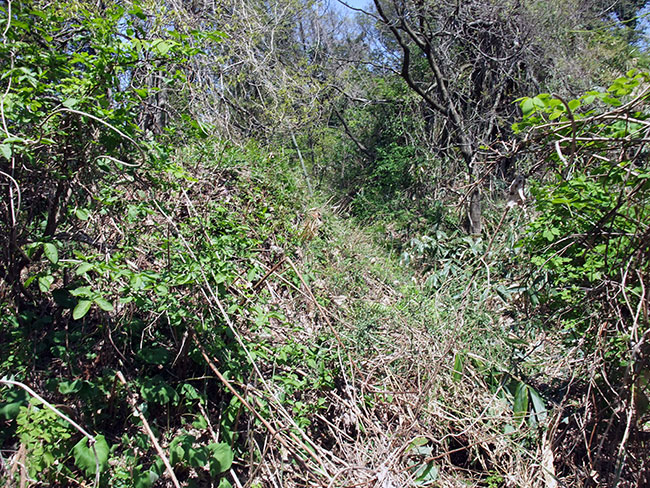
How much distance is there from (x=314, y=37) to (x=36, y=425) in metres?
11.1

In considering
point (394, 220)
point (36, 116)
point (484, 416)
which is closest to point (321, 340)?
point (484, 416)

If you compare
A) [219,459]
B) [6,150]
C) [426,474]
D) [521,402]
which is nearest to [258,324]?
[219,459]

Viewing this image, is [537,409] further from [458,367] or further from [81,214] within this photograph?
[81,214]

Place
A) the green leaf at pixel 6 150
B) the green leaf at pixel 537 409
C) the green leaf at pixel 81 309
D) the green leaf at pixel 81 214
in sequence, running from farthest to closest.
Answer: the green leaf at pixel 537 409 < the green leaf at pixel 81 214 < the green leaf at pixel 81 309 < the green leaf at pixel 6 150

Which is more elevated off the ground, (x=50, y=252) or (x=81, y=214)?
(x=81, y=214)

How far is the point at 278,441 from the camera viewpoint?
257cm

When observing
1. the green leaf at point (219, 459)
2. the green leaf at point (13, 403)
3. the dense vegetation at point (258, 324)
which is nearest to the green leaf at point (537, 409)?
the dense vegetation at point (258, 324)

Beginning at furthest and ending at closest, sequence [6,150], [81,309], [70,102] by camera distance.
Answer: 1. [70,102]
2. [81,309]
3. [6,150]

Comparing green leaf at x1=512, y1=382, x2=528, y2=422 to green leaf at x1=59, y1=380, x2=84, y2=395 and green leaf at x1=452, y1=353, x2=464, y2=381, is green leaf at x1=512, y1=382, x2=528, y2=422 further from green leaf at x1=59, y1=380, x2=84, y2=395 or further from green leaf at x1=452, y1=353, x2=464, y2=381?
green leaf at x1=59, y1=380, x2=84, y2=395

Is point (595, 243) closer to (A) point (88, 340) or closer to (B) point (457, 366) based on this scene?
(B) point (457, 366)

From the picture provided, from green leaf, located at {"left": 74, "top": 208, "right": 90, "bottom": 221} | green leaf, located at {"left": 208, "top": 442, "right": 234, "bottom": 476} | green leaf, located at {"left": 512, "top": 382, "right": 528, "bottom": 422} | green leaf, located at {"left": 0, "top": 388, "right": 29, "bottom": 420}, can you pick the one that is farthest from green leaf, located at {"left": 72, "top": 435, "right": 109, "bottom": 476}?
green leaf, located at {"left": 512, "top": 382, "right": 528, "bottom": 422}

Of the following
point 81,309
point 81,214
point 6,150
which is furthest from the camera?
point 81,214

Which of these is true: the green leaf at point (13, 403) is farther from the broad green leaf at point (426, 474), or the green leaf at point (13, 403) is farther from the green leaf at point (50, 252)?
the broad green leaf at point (426, 474)

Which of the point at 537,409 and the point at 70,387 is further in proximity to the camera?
the point at 537,409
